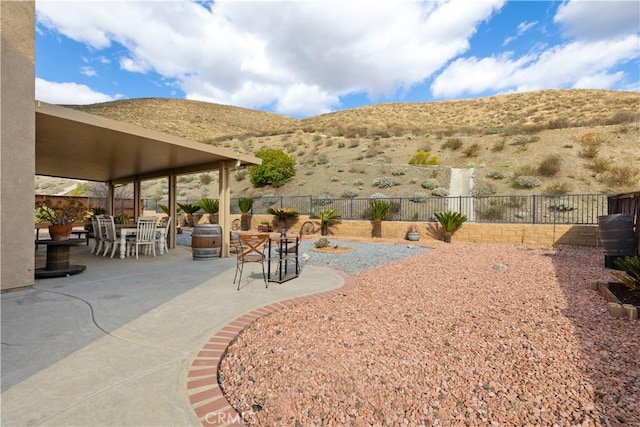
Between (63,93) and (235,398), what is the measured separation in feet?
267

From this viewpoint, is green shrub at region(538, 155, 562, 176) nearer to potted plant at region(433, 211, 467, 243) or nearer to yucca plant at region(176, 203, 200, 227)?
potted plant at region(433, 211, 467, 243)

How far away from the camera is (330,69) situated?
2980 cm

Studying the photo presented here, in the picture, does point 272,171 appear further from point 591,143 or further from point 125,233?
point 591,143

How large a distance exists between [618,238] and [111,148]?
11402 mm

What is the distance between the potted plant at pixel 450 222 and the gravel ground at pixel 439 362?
651 cm

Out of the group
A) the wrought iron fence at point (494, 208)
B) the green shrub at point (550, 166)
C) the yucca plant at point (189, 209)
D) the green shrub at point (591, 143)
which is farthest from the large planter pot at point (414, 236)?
the green shrub at point (591, 143)

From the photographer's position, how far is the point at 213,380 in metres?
2.27

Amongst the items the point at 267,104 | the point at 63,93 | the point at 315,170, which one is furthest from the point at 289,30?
the point at 63,93

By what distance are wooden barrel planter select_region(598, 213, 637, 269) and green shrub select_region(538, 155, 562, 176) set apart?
13.8 m

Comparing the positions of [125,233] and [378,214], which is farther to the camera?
[378,214]

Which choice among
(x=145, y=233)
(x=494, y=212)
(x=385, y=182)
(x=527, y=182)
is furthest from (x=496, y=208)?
(x=145, y=233)

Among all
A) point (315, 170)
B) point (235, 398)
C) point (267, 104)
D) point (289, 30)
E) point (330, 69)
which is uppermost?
point (267, 104)

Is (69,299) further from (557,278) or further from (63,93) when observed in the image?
(63,93)

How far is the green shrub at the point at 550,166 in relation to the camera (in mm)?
17688
